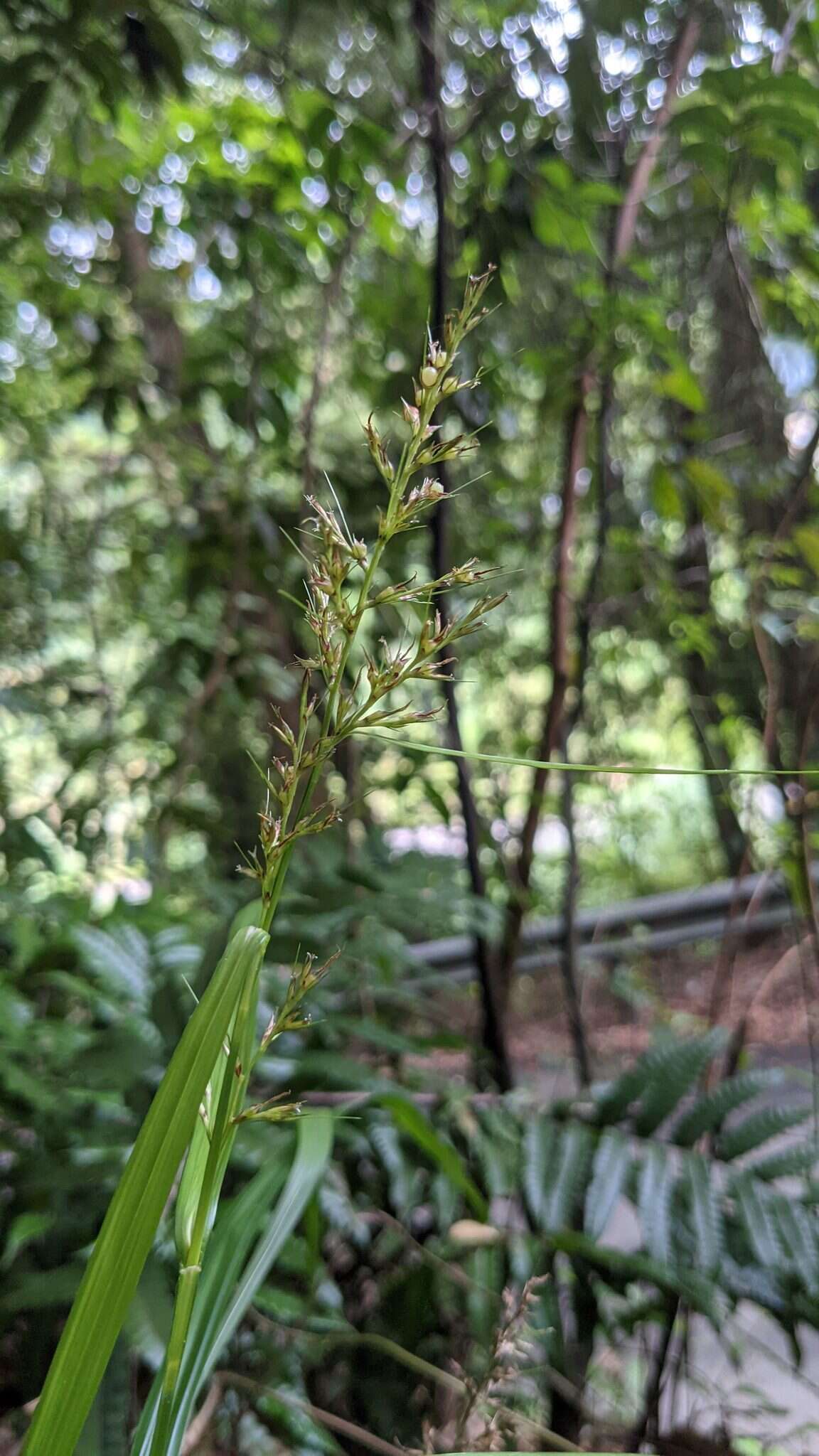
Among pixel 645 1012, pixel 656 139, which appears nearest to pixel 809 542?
pixel 656 139

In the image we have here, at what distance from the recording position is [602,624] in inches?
66.6

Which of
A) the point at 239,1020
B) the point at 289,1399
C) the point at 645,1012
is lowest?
the point at 289,1399

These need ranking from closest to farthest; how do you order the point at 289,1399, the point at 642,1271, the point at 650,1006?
the point at 289,1399, the point at 642,1271, the point at 650,1006

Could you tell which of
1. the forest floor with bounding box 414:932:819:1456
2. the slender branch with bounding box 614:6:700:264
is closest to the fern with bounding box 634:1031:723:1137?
→ the forest floor with bounding box 414:932:819:1456

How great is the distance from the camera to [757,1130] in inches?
34.6

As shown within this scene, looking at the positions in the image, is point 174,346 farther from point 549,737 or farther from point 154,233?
point 549,737

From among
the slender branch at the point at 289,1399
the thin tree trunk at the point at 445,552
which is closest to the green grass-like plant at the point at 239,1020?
the slender branch at the point at 289,1399

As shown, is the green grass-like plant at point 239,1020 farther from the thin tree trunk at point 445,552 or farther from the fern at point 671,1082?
the fern at point 671,1082

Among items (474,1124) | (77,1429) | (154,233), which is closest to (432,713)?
(77,1429)

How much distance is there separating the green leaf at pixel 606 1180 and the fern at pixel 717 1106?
0.19 ft

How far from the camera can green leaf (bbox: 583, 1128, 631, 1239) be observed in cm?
82

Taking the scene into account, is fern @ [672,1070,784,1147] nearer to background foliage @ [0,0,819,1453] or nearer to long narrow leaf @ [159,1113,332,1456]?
background foliage @ [0,0,819,1453]

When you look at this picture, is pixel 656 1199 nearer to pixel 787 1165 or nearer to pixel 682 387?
pixel 787 1165

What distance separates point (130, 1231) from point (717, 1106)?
751mm
